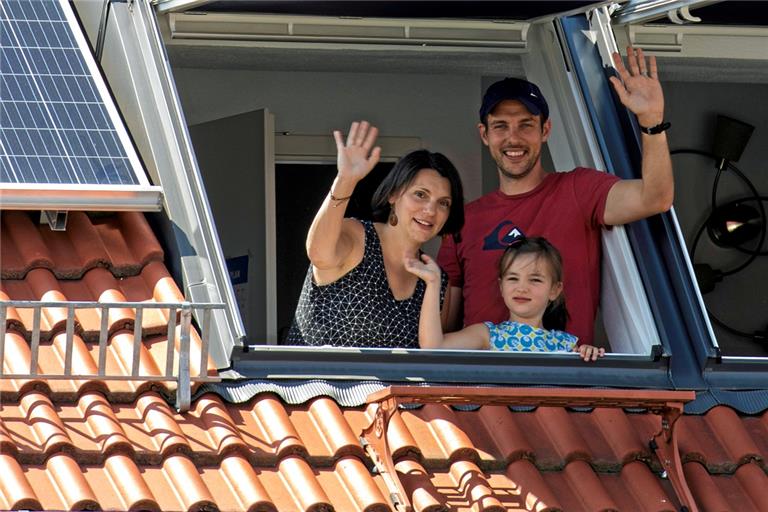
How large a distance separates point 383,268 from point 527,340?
23.9 inches

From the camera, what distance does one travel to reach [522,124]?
6879 mm

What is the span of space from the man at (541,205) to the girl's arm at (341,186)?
87 cm

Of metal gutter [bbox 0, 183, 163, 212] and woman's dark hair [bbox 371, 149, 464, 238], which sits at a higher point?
metal gutter [bbox 0, 183, 163, 212]

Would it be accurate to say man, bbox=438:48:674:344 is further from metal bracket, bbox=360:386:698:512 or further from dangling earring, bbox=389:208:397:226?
metal bracket, bbox=360:386:698:512

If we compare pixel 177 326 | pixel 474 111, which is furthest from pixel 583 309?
pixel 474 111

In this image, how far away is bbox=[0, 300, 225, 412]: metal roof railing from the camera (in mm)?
5754

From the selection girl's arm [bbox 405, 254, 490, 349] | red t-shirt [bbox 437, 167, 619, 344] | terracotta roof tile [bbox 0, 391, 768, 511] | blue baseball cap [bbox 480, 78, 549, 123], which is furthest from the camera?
blue baseball cap [bbox 480, 78, 549, 123]

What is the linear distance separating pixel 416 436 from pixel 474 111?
11.5 ft

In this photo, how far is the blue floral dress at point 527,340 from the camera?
645 centimetres

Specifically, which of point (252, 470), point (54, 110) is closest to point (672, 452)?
point (252, 470)

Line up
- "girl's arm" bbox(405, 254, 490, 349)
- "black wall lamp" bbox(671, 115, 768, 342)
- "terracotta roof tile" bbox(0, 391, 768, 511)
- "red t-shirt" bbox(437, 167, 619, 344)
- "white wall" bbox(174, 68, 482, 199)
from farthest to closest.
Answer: "black wall lamp" bbox(671, 115, 768, 342) → "white wall" bbox(174, 68, 482, 199) → "red t-shirt" bbox(437, 167, 619, 344) → "girl's arm" bbox(405, 254, 490, 349) → "terracotta roof tile" bbox(0, 391, 768, 511)

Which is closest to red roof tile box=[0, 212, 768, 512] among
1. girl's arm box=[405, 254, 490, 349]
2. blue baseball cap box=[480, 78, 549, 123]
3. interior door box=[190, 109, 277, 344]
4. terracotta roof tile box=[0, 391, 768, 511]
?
terracotta roof tile box=[0, 391, 768, 511]

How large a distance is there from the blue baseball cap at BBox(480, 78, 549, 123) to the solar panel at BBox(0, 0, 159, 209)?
4.44 feet

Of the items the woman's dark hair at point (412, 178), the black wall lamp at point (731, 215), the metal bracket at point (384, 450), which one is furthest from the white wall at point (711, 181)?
the metal bracket at point (384, 450)
